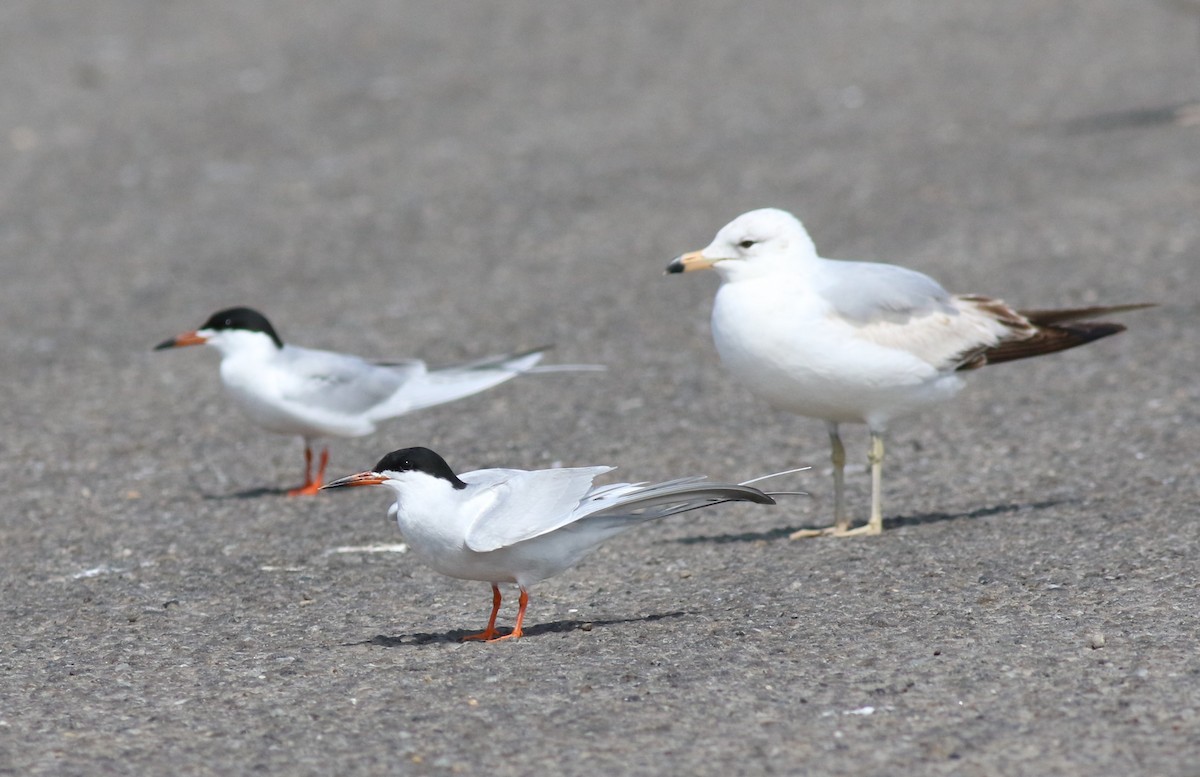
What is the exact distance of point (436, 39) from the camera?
60.4 ft

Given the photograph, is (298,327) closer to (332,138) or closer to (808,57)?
(332,138)

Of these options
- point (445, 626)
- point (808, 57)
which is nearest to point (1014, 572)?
point (445, 626)

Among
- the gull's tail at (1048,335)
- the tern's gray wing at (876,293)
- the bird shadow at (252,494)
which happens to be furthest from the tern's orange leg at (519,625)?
the bird shadow at (252,494)

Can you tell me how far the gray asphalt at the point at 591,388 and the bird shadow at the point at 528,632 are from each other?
27 millimetres

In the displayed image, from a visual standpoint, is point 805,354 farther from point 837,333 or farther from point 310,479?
point 310,479

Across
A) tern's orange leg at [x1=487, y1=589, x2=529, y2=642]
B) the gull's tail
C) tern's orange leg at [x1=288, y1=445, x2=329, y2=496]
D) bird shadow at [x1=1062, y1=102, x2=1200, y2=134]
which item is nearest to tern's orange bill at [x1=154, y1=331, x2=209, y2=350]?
tern's orange leg at [x1=288, y1=445, x2=329, y2=496]

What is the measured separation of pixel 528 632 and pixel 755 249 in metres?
1.89

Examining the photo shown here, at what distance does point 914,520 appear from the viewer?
648 centimetres

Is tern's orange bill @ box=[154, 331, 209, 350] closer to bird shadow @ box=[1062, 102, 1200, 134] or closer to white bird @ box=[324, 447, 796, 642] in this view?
white bird @ box=[324, 447, 796, 642]

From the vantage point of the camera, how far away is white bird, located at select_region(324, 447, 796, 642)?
4859 millimetres

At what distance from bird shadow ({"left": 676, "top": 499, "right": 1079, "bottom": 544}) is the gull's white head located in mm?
1077

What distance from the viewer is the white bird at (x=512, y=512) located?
4.86 m

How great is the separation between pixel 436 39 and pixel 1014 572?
46.3 feet

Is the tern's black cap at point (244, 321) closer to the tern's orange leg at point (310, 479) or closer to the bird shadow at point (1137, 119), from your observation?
the tern's orange leg at point (310, 479)
